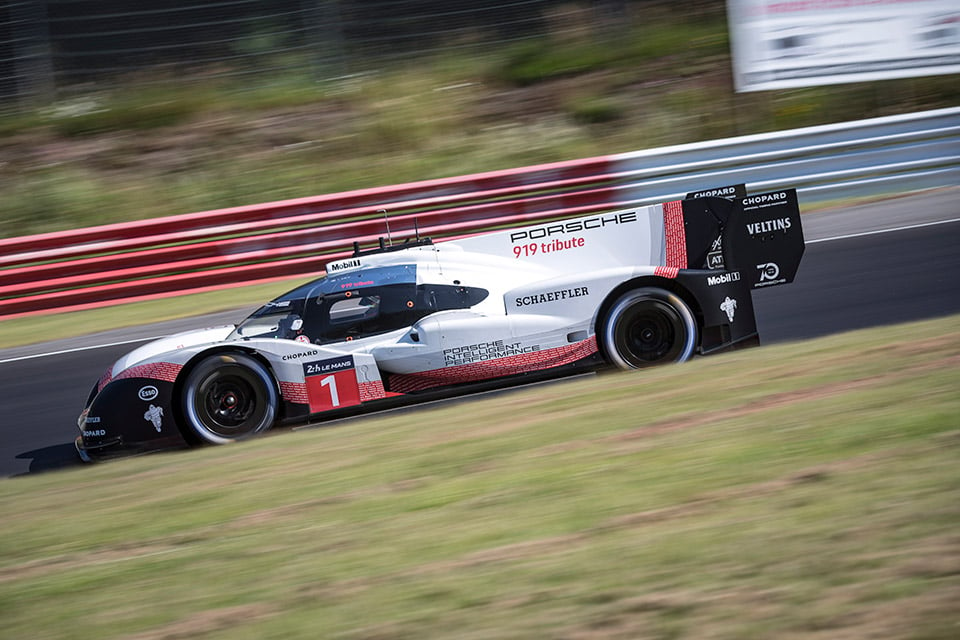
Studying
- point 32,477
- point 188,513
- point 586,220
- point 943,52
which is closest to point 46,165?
point 32,477

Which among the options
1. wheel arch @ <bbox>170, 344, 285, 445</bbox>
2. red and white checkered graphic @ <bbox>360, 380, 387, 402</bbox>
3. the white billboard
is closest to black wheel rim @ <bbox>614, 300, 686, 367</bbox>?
red and white checkered graphic @ <bbox>360, 380, 387, 402</bbox>

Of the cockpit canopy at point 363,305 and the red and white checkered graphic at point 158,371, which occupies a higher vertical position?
the cockpit canopy at point 363,305

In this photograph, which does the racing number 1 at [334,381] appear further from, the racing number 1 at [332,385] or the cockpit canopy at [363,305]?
the cockpit canopy at [363,305]

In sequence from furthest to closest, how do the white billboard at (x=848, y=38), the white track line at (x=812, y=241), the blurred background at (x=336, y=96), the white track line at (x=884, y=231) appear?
the blurred background at (x=336, y=96) < the white billboard at (x=848, y=38) < the white track line at (x=884, y=231) < the white track line at (x=812, y=241)

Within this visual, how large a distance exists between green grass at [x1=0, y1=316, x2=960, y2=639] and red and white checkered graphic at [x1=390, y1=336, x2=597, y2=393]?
81 centimetres

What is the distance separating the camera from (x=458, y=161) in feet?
52.3

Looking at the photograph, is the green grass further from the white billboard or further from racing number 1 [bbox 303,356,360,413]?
the white billboard

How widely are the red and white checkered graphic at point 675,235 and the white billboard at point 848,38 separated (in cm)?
815

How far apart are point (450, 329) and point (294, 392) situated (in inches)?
50.2

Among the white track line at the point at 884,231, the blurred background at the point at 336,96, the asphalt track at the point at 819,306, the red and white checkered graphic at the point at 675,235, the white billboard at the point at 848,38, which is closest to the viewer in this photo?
the red and white checkered graphic at the point at 675,235

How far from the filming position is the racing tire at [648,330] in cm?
729

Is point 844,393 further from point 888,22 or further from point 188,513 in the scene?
point 888,22

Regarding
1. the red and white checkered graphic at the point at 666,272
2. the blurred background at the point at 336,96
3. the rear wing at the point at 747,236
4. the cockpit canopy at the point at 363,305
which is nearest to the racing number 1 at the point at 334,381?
the cockpit canopy at the point at 363,305

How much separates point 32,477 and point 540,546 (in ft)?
14.5
